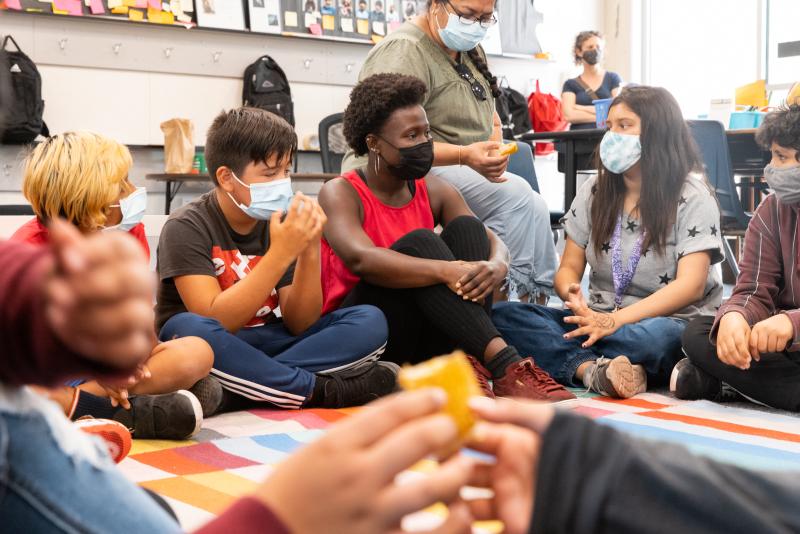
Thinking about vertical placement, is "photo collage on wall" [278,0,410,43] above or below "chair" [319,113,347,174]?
above

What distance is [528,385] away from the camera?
80.5 inches

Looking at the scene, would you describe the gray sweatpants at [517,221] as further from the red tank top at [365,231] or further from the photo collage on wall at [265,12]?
the photo collage on wall at [265,12]

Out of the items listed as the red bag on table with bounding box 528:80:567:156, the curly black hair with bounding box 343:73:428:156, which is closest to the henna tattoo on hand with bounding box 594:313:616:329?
the curly black hair with bounding box 343:73:428:156

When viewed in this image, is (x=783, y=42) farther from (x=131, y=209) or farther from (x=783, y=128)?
(x=131, y=209)

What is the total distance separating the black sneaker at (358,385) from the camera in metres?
2.08

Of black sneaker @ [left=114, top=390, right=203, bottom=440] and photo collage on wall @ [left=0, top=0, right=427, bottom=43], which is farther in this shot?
photo collage on wall @ [left=0, top=0, right=427, bottom=43]

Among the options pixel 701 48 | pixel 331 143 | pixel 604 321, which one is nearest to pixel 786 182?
pixel 604 321

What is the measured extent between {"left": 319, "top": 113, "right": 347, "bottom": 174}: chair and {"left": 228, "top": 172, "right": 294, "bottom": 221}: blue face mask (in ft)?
8.44

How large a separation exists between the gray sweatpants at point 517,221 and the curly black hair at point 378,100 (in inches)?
14.1

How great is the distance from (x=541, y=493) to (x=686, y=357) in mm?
1823

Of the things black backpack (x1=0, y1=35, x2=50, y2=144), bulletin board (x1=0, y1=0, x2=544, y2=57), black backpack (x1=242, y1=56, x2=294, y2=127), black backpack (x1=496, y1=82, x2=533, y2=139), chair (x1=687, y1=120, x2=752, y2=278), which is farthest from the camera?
black backpack (x1=496, y1=82, x2=533, y2=139)

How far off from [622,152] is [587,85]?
13.2ft

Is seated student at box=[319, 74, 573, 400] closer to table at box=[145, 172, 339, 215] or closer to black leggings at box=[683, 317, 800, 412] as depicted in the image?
black leggings at box=[683, 317, 800, 412]

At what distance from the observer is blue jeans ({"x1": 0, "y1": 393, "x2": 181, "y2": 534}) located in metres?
0.59
